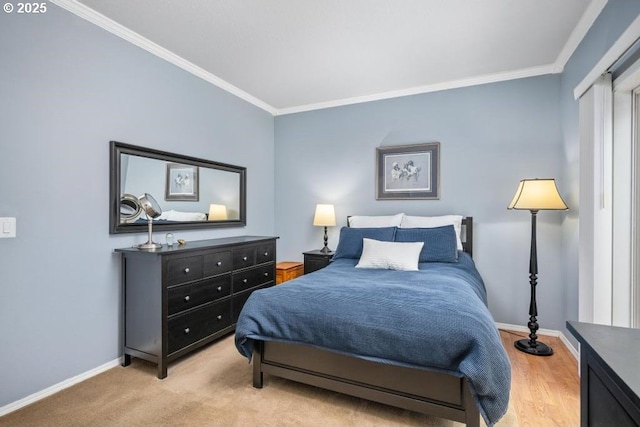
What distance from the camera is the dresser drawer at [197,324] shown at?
96.9 inches

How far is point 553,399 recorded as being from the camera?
208 centimetres

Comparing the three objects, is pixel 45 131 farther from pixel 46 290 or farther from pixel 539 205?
pixel 539 205

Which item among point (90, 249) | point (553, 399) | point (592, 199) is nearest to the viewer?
point (553, 399)

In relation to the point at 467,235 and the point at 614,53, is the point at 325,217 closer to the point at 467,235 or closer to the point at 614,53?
the point at 467,235

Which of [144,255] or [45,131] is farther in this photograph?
[144,255]

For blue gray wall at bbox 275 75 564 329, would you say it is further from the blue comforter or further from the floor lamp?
the blue comforter

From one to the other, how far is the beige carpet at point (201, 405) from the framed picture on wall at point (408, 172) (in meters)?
2.38

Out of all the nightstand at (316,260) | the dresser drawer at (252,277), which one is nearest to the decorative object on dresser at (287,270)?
the nightstand at (316,260)

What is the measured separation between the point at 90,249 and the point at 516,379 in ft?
10.7

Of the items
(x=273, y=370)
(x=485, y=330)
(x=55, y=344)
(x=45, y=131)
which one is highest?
(x=45, y=131)

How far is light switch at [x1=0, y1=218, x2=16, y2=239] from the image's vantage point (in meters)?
1.93

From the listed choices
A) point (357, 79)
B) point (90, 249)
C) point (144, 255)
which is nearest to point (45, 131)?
point (90, 249)

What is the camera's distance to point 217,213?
→ 361cm

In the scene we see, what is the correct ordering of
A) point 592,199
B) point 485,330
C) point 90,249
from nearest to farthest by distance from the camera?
point 485,330 < point 592,199 < point 90,249
